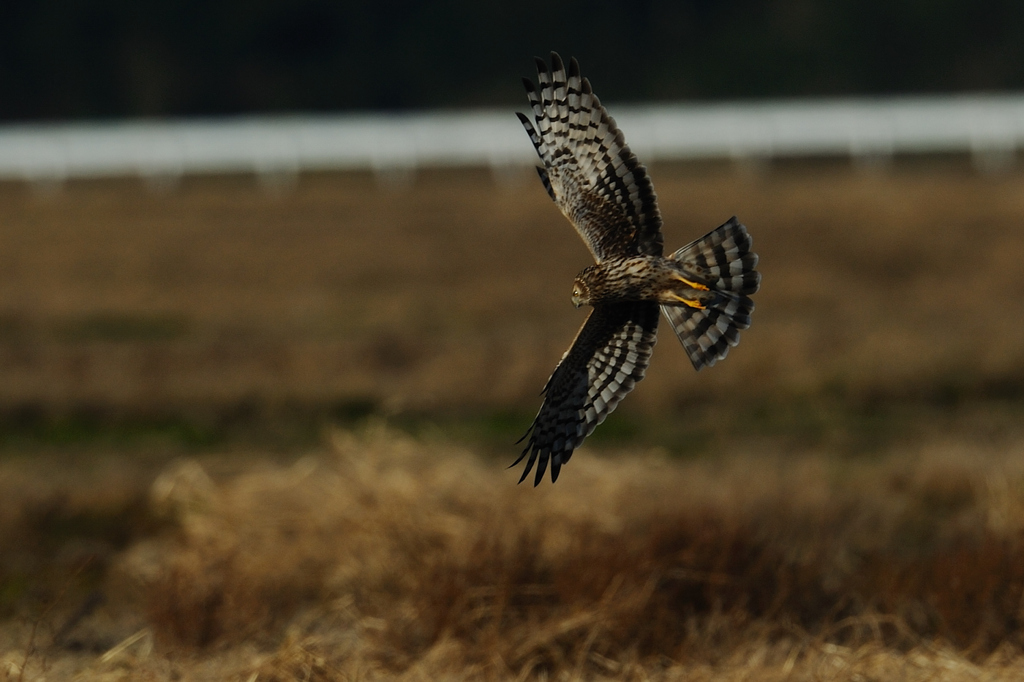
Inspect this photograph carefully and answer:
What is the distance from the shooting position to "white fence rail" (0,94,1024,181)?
21.1 meters

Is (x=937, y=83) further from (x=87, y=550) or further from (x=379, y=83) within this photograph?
(x=87, y=550)

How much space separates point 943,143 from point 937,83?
16.5 meters

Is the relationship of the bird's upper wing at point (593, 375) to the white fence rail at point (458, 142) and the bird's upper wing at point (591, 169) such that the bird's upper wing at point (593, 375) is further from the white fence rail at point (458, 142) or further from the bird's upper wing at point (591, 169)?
the white fence rail at point (458, 142)

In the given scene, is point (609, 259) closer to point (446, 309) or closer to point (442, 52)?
point (446, 309)

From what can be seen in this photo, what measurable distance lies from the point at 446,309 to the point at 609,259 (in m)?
9.79

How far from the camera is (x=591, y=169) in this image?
238 inches

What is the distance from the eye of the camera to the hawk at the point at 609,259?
5.85m

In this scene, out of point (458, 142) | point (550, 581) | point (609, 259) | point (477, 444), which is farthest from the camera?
point (458, 142)

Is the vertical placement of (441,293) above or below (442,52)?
below

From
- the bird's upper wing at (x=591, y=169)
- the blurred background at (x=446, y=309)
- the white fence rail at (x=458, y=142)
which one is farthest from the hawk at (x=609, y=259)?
the white fence rail at (x=458, y=142)

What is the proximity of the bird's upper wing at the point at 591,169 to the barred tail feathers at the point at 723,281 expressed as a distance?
0.18 m

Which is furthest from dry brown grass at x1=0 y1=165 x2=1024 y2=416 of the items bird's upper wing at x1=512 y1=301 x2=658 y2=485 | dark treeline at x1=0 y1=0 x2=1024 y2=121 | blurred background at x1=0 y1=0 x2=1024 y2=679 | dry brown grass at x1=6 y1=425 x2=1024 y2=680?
dark treeline at x1=0 y1=0 x2=1024 y2=121

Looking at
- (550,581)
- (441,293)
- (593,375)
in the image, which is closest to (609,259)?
(593,375)

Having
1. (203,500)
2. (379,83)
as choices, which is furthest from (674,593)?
(379,83)
